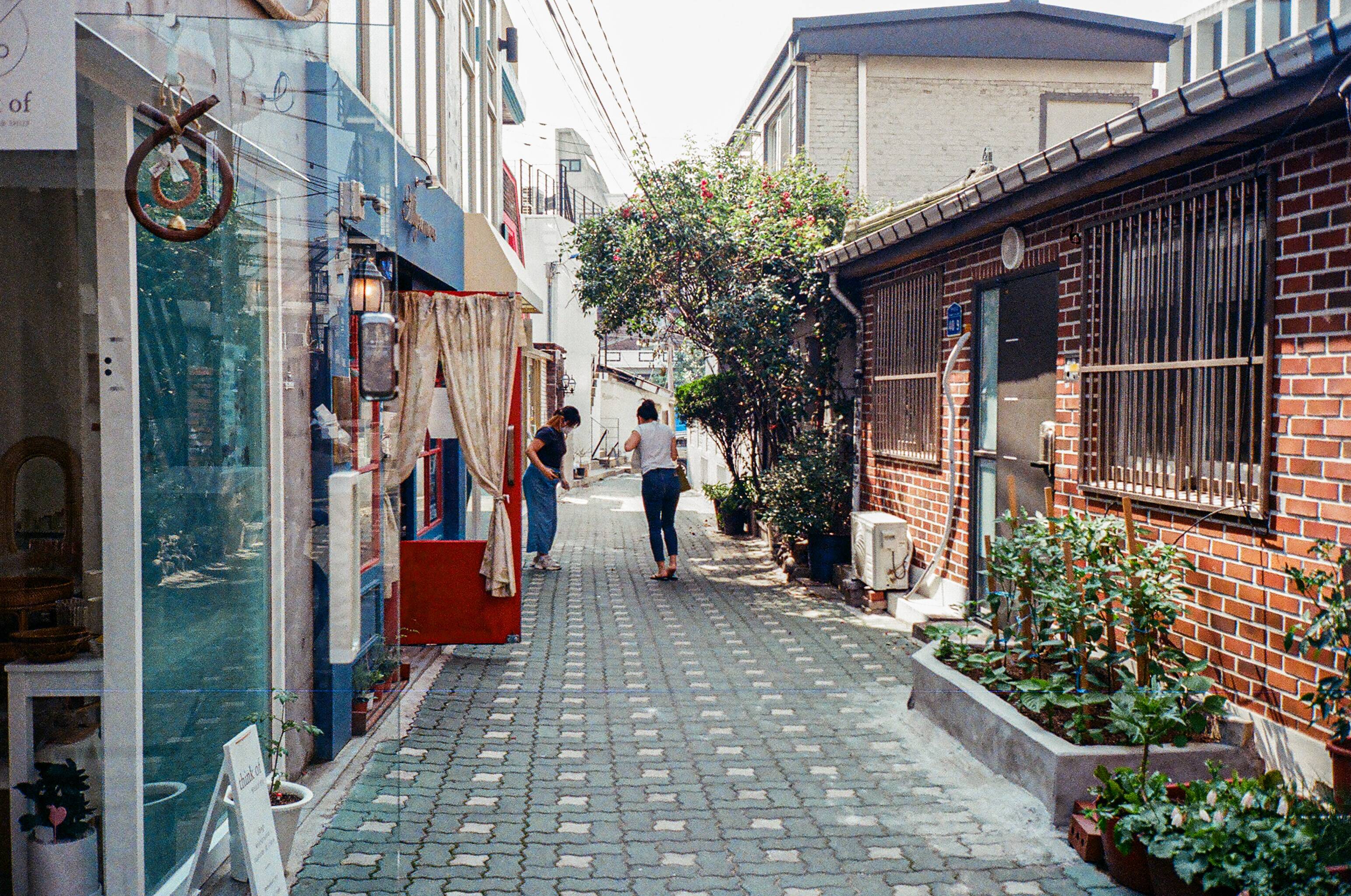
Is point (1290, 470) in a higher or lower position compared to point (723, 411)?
lower

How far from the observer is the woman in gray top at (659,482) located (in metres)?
11.0

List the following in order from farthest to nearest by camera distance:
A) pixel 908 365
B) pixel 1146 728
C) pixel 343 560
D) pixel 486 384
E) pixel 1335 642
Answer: pixel 908 365, pixel 486 384, pixel 343 560, pixel 1146 728, pixel 1335 642

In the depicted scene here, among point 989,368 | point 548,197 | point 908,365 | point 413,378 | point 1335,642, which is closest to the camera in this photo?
point 1335,642

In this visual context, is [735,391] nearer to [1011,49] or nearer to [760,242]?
[760,242]

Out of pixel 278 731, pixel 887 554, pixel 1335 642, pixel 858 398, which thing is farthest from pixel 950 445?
pixel 278 731

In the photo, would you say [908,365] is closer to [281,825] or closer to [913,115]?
[281,825]

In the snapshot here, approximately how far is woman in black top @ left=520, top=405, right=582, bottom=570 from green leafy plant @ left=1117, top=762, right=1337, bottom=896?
23.4ft

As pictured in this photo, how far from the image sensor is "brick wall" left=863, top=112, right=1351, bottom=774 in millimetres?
4203

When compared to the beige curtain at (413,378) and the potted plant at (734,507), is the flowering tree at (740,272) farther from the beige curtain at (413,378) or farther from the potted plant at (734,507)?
the beige curtain at (413,378)

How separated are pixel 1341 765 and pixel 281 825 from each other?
3643mm

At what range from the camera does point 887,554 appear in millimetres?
9180

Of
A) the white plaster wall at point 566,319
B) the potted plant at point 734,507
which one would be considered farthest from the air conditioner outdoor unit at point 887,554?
the white plaster wall at point 566,319

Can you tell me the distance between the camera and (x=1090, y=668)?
4977mm

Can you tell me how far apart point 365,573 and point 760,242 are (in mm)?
7931
